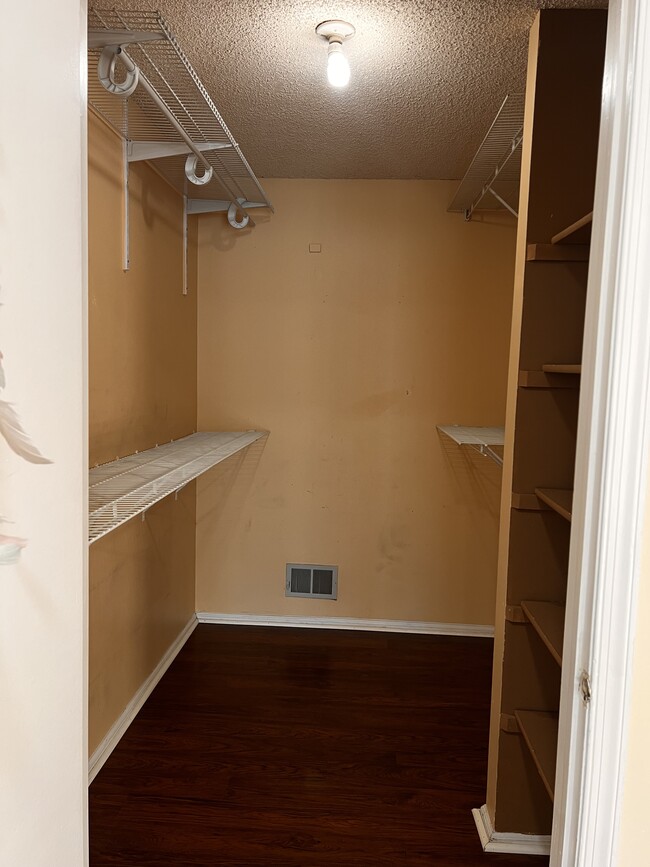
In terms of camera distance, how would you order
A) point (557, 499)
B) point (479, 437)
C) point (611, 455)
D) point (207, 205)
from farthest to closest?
point (207, 205) < point (479, 437) < point (557, 499) < point (611, 455)

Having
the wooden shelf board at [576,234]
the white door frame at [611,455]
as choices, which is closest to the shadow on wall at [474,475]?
the wooden shelf board at [576,234]

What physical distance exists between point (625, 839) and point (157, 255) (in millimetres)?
2694

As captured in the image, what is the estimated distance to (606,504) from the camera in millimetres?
945

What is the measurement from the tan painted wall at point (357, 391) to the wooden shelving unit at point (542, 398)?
1.59 m

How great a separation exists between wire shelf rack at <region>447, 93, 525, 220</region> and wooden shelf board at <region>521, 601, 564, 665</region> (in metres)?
1.39

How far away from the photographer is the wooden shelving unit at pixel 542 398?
6.11 feet

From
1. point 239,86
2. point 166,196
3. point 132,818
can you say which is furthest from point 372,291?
point 132,818

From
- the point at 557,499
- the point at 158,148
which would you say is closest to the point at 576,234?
the point at 557,499

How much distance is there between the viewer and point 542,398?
6.43 ft

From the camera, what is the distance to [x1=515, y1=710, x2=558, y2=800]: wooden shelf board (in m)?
1.70

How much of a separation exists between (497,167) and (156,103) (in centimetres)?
145

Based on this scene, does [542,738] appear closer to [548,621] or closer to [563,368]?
[548,621]

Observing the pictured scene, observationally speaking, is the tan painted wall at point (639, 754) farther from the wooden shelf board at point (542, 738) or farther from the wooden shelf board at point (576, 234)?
the wooden shelf board at point (576, 234)

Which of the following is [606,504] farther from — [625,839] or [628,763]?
[625,839]
